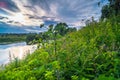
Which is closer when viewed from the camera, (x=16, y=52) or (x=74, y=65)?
(x=74, y=65)

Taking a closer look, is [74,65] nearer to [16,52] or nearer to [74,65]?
[74,65]

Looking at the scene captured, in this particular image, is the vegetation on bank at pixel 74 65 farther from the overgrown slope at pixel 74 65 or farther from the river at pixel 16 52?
the river at pixel 16 52

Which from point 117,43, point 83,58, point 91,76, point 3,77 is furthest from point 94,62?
point 3,77

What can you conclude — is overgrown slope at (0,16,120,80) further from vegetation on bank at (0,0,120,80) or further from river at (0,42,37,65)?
river at (0,42,37,65)

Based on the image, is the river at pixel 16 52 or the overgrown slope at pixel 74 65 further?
the river at pixel 16 52

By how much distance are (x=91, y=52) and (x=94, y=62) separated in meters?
0.37

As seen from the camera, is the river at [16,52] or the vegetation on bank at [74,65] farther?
the river at [16,52]

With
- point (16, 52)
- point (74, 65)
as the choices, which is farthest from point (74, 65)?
point (16, 52)

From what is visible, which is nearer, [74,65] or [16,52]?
[74,65]

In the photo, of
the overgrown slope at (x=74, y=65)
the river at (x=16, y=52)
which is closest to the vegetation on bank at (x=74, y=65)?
the overgrown slope at (x=74, y=65)

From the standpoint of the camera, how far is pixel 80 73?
15.9 ft

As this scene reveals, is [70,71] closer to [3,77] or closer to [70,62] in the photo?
[70,62]

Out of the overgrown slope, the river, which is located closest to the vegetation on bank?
the overgrown slope

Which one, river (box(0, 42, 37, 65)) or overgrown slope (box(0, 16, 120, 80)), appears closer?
overgrown slope (box(0, 16, 120, 80))
